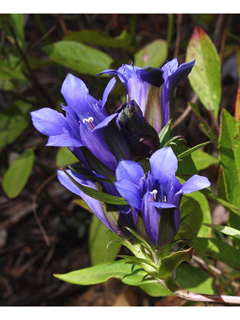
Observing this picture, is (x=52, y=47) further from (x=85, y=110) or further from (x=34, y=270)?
(x=34, y=270)

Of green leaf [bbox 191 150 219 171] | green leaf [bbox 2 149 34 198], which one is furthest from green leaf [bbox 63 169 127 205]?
green leaf [bbox 2 149 34 198]

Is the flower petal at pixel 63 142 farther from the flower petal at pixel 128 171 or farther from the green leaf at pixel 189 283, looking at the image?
the green leaf at pixel 189 283

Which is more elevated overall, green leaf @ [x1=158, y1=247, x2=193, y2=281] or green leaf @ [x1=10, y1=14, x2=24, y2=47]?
green leaf @ [x1=10, y1=14, x2=24, y2=47]

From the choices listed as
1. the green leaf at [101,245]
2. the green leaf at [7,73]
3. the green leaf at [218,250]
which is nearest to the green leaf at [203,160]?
the green leaf at [218,250]

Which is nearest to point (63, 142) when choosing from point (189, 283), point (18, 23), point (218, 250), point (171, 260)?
point (171, 260)

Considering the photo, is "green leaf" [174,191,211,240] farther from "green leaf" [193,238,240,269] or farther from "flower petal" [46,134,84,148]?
"flower petal" [46,134,84,148]

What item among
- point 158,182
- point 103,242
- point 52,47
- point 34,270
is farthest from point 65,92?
point 34,270
